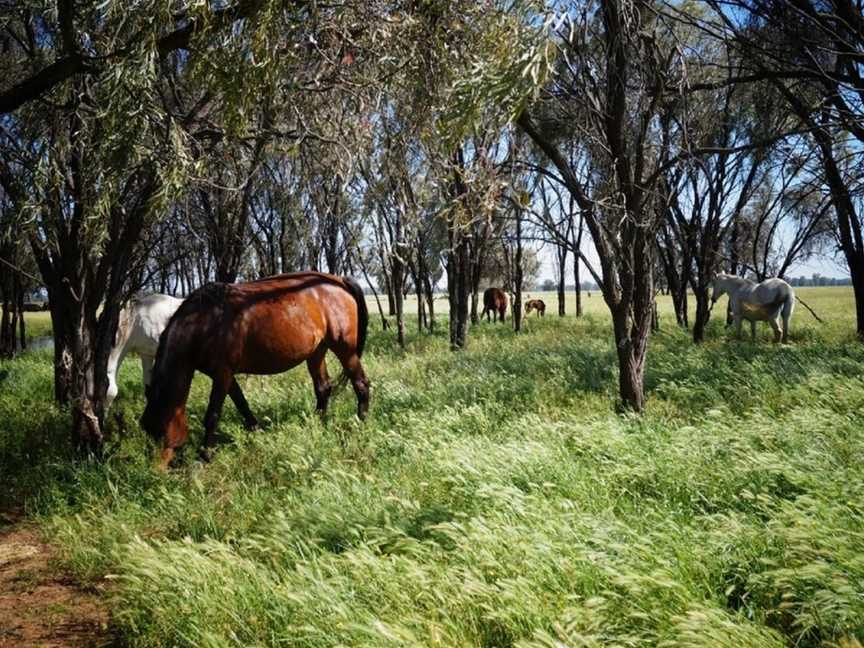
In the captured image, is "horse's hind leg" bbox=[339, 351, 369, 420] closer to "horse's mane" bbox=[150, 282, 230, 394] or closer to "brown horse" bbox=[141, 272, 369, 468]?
"brown horse" bbox=[141, 272, 369, 468]

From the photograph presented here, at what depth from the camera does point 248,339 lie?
6484 millimetres

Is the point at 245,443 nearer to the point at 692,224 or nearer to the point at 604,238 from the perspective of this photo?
the point at 604,238

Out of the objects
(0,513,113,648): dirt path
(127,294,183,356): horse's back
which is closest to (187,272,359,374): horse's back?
(0,513,113,648): dirt path

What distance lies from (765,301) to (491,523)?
39.7 ft

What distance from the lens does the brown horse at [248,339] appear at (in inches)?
222

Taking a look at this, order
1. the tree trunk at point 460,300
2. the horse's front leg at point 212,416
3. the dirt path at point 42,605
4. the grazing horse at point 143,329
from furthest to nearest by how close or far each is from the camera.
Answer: the tree trunk at point 460,300, the grazing horse at point 143,329, the horse's front leg at point 212,416, the dirt path at point 42,605

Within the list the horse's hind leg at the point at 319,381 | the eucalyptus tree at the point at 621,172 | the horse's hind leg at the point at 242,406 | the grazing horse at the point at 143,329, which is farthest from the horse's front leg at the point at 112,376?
the eucalyptus tree at the point at 621,172

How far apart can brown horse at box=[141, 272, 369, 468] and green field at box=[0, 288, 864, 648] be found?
0.56 metres

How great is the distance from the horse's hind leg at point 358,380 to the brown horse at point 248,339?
0.04 ft

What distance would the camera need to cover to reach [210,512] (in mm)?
4281

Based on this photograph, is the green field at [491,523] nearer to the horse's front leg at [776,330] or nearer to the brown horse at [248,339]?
the brown horse at [248,339]

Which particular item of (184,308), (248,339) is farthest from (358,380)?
(184,308)

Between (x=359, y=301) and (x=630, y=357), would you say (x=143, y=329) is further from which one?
(x=630, y=357)

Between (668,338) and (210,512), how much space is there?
12738 mm
